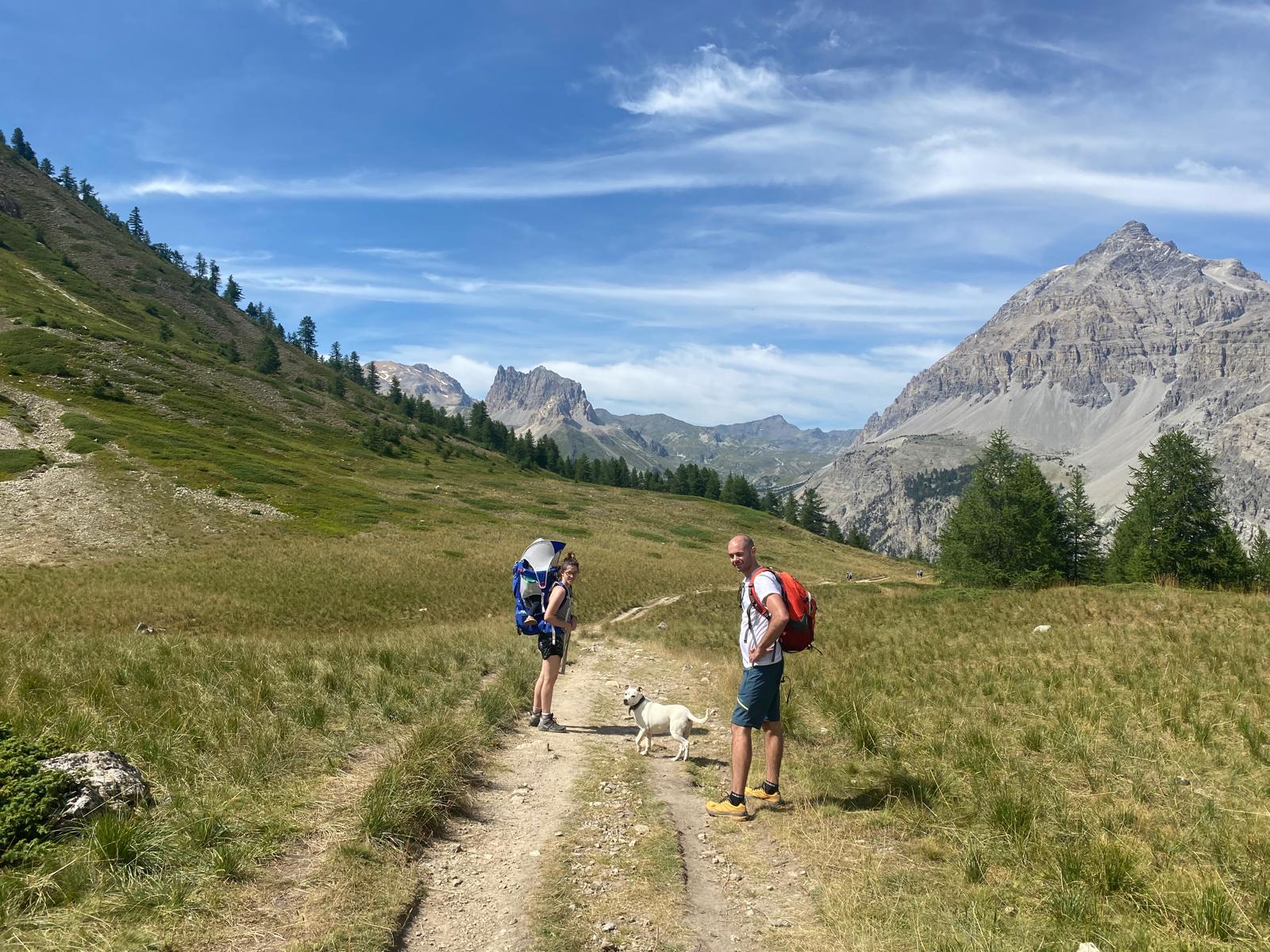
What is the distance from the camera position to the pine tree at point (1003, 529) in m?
40.3

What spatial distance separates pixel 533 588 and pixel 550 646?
42.1 inches

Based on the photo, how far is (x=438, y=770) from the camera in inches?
290

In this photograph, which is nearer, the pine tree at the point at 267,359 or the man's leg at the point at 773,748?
the man's leg at the point at 773,748

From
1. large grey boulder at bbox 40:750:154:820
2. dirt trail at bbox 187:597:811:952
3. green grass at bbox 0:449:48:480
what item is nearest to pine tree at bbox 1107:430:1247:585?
dirt trail at bbox 187:597:811:952

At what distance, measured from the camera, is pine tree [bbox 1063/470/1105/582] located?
48.6 m

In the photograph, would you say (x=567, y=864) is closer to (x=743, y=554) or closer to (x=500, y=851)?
(x=500, y=851)

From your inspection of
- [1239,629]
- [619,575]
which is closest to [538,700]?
[1239,629]

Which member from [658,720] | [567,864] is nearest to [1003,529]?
[658,720]

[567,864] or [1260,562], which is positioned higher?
[1260,562]

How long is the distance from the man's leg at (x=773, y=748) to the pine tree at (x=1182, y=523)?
39.9 meters

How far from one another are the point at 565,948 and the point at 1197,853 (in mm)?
5544

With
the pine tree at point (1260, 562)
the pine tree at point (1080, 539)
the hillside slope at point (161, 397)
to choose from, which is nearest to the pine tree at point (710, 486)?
the hillside slope at point (161, 397)

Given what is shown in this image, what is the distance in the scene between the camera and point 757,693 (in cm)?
765

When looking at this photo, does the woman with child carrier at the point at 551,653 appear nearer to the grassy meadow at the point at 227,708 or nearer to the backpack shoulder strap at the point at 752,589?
the grassy meadow at the point at 227,708
